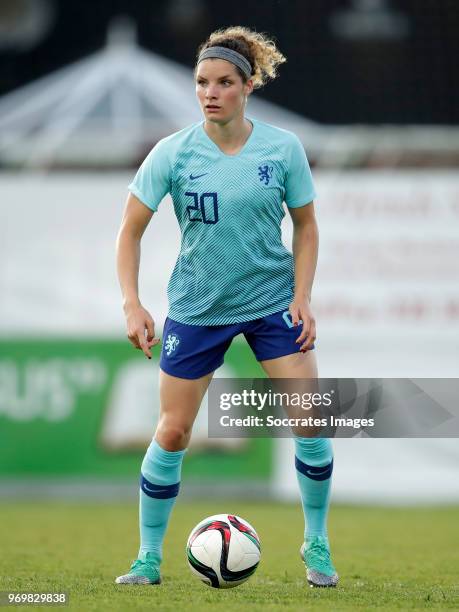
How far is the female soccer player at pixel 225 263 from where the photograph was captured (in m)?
4.57

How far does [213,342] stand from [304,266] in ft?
1.46

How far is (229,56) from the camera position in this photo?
455 cm

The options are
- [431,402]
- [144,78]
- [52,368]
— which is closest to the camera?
[431,402]

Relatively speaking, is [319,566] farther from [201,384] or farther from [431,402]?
[431,402]

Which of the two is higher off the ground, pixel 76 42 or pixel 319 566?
pixel 76 42

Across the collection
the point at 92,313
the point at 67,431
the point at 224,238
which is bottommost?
the point at 67,431

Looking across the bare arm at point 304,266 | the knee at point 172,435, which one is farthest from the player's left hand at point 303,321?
the knee at point 172,435

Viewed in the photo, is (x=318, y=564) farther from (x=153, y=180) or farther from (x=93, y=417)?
(x=93, y=417)

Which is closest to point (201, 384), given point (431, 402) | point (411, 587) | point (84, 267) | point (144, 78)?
point (411, 587)

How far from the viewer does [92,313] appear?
9.95m

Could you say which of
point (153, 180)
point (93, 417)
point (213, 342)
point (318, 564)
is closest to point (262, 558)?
point (318, 564)

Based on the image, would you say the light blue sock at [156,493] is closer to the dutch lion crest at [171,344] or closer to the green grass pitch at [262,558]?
the green grass pitch at [262,558]

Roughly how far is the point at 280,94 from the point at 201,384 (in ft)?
26.0

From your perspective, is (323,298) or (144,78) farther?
(144,78)
